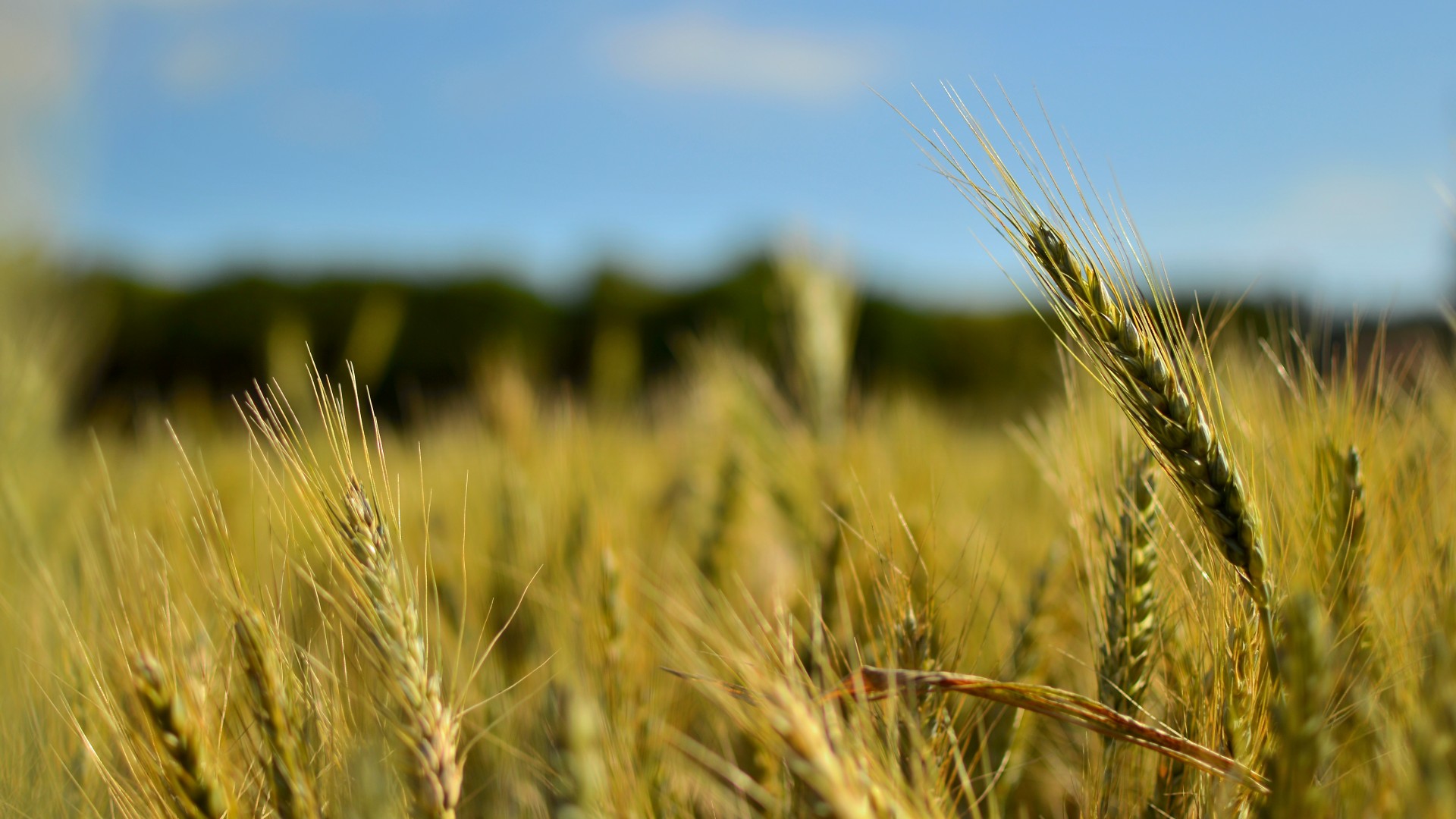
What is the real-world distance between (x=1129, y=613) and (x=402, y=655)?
0.73m

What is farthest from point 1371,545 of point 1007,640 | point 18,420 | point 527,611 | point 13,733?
point 18,420

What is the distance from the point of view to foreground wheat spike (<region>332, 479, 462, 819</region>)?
743 millimetres

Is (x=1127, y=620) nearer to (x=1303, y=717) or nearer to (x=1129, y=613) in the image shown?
(x=1129, y=613)

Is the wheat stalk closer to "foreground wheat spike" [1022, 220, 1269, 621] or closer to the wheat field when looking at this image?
the wheat field

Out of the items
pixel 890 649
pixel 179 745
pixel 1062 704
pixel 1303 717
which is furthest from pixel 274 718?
pixel 1303 717

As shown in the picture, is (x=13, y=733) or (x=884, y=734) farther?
(x=13, y=733)

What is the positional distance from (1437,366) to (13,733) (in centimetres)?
223

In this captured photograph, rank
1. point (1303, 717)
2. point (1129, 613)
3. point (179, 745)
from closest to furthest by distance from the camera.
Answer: point (1303, 717) < point (179, 745) < point (1129, 613)

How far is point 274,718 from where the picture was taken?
767 mm

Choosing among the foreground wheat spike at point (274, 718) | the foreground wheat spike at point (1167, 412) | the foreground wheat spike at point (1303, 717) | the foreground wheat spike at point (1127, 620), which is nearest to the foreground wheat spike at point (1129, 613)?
the foreground wheat spike at point (1127, 620)

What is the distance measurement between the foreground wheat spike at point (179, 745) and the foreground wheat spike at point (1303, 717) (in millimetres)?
886

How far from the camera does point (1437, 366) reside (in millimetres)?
1433

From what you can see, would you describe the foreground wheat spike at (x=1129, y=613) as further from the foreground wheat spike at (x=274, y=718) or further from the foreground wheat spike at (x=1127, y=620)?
the foreground wheat spike at (x=274, y=718)

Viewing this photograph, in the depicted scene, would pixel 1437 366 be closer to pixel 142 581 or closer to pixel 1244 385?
pixel 1244 385
